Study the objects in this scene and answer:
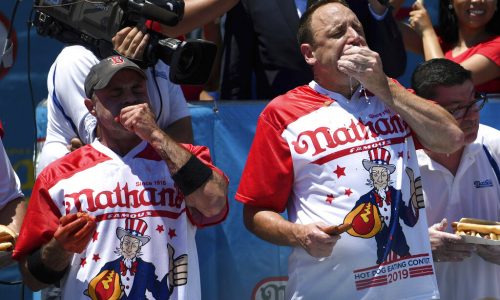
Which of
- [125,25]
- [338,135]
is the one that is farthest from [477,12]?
[125,25]

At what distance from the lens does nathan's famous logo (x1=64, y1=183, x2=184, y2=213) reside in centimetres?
382

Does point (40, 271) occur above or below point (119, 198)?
below

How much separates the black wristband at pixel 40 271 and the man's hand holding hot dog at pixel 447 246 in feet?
4.83

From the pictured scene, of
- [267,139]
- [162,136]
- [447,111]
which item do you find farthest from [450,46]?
[162,136]

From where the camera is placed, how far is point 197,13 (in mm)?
4758

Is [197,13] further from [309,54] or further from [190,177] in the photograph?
[190,177]

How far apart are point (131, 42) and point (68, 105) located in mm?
454

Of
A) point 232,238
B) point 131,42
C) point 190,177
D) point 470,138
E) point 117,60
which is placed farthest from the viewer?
point 232,238

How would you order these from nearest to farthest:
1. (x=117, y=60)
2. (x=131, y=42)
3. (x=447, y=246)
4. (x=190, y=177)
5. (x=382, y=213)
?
(x=190, y=177) → (x=382, y=213) → (x=117, y=60) → (x=131, y=42) → (x=447, y=246)

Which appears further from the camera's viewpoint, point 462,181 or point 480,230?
point 462,181

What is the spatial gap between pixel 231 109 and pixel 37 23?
107cm

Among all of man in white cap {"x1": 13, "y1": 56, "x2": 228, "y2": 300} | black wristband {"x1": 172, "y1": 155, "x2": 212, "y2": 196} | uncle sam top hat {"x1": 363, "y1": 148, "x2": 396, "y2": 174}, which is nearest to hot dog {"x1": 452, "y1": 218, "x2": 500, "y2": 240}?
uncle sam top hat {"x1": 363, "y1": 148, "x2": 396, "y2": 174}

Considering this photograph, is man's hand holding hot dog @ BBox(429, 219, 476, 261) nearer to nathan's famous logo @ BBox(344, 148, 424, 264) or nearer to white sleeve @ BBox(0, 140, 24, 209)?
nathan's famous logo @ BBox(344, 148, 424, 264)

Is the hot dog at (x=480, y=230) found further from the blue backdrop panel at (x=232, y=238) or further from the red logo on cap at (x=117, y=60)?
the red logo on cap at (x=117, y=60)
